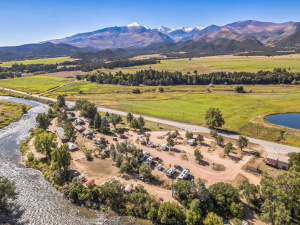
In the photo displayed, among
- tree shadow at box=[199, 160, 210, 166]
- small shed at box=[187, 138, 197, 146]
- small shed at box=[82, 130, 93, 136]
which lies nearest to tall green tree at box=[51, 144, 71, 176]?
small shed at box=[82, 130, 93, 136]

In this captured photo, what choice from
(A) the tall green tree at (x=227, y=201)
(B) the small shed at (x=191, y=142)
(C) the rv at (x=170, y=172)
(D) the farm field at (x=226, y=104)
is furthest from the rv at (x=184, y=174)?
(D) the farm field at (x=226, y=104)

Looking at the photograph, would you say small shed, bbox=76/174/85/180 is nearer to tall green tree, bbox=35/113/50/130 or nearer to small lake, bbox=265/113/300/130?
tall green tree, bbox=35/113/50/130

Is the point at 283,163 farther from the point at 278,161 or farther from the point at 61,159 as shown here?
the point at 61,159

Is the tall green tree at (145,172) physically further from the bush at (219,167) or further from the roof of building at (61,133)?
the roof of building at (61,133)

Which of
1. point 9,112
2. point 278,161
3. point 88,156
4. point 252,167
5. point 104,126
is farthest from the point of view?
point 9,112

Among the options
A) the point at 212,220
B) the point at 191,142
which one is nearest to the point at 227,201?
the point at 212,220

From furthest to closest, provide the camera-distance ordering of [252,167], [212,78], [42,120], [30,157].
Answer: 1. [212,78]
2. [42,120]
3. [30,157]
4. [252,167]

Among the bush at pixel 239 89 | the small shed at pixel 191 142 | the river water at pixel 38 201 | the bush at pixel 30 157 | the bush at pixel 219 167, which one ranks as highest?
the bush at pixel 239 89
